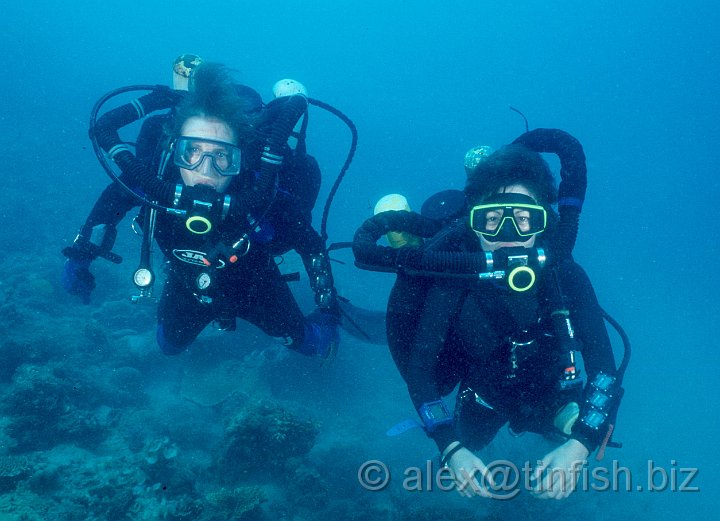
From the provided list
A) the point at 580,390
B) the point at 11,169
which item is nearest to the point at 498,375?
the point at 580,390

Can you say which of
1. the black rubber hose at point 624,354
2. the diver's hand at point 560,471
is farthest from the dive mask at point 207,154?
the black rubber hose at point 624,354

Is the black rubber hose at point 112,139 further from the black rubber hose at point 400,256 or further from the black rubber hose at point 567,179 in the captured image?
the black rubber hose at point 567,179

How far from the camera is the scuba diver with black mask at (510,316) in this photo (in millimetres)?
3010

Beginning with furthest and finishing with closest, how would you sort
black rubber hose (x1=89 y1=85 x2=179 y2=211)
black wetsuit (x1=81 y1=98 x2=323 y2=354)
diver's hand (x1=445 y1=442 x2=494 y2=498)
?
1. black wetsuit (x1=81 y1=98 x2=323 y2=354)
2. black rubber hose (x1=89 y1=85 x2=179 y2=211)
3. diver's hand (x1=445 y1=442 x2=494 y2=498)

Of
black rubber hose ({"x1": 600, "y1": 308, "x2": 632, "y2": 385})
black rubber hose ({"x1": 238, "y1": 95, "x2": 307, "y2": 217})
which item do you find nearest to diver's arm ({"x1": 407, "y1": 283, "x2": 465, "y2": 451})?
black rubber hose ({"x1": 600, "y1": 308, "x2": 632, "y2": 385})

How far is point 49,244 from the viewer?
16.2 m

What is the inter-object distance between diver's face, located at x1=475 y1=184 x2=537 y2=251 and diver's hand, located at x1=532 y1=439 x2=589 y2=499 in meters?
1.51

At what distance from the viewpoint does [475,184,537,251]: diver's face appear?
330 centimetres

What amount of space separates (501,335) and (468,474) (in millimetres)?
1198

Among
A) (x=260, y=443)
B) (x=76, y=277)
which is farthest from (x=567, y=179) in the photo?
(x=260, y=443)

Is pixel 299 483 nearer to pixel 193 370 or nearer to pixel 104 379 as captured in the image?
pixel 193 370

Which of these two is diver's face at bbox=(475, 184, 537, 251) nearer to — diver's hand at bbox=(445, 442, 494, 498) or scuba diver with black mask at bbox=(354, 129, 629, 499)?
scuba diver with black mask at bbox=(354, 129, 629, 499)

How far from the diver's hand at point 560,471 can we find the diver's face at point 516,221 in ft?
4.96

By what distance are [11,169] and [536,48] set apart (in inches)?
6690
